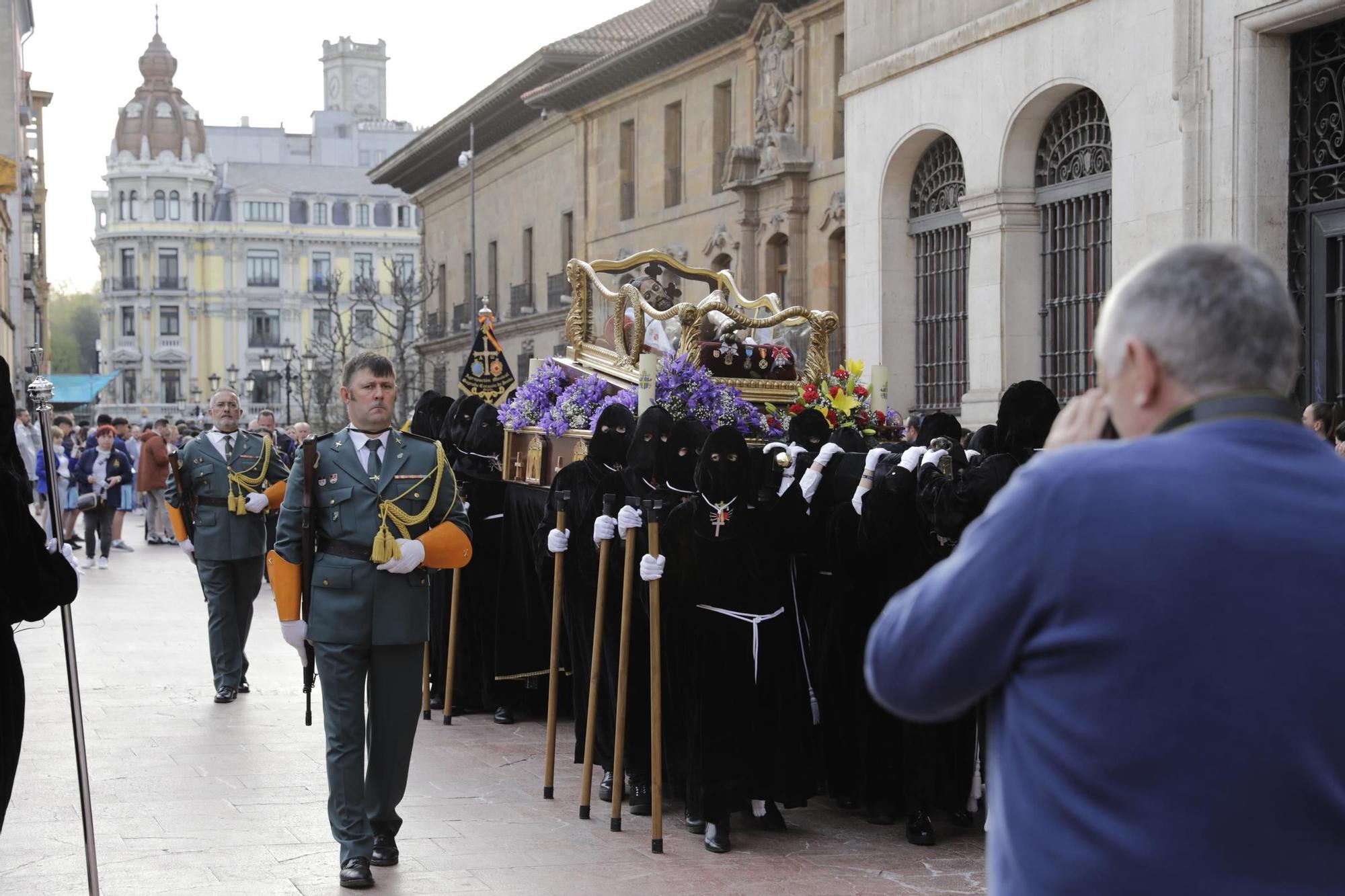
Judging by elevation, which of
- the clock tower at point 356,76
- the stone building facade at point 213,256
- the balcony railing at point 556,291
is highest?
the clock tower at point 356,76

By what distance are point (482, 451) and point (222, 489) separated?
2038mm

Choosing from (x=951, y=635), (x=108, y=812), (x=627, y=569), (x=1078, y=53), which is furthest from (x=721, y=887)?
(x=1078, y=53)

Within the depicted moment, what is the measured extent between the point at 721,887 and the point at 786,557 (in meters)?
1.77

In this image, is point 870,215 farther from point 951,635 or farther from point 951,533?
point 951,635

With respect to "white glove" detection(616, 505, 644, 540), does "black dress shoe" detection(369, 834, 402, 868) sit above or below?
below

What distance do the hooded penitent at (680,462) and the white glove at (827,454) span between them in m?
0.53

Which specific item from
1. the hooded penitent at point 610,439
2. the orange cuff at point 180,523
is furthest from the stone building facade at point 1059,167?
the orange cuff at point 180,523

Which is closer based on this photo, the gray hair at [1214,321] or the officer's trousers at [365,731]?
the gray hair at [1214,321]

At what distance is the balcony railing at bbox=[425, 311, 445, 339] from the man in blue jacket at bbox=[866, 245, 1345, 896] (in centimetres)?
5229

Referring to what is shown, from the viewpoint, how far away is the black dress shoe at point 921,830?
24.7 ft

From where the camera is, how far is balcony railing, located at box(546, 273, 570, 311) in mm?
40062

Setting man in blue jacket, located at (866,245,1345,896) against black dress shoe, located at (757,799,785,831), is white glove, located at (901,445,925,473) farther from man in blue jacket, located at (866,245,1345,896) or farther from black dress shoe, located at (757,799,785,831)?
man in blue jacket, located at (866,245,1345,896)

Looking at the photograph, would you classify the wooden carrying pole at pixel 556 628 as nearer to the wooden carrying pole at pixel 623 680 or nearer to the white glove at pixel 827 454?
the wooden carrying pole at pixel 623 680

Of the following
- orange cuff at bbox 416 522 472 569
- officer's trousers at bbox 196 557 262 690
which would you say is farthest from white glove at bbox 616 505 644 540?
officer's trousers at bbox 196 557 262 690
